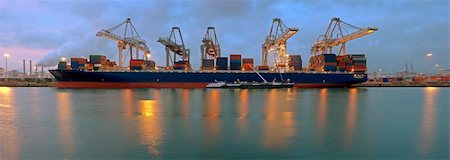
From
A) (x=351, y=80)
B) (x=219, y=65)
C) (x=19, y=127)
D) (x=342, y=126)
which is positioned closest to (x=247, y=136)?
(x=342, y=126)

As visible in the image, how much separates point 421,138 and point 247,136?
212 inches

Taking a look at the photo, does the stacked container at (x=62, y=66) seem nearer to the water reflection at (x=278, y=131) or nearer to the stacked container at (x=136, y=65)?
the stacked container at (x=136, y=65)

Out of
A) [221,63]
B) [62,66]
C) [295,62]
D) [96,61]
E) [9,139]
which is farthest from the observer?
[295,62]

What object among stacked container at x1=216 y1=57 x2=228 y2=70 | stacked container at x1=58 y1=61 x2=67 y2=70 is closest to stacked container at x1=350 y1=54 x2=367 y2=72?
stacked container at x1=216 y1=57 x2=228 y2=70

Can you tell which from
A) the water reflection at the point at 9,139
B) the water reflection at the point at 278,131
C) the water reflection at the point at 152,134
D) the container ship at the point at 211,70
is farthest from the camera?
the container ship at the point at 211,70

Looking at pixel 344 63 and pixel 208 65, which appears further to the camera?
pixel 344 63

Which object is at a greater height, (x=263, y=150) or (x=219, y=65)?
(x=219, y=65)

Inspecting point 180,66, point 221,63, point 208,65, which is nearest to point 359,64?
point 221,63

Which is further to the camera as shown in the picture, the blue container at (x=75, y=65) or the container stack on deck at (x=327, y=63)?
the container stack on deck at (x=327, y=63)

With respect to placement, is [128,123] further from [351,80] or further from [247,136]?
[351,80]

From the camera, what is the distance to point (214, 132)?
9586 mm

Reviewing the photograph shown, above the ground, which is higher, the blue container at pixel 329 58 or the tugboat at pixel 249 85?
the blue container at pixel 329 58

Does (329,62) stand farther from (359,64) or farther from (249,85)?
(249,85)

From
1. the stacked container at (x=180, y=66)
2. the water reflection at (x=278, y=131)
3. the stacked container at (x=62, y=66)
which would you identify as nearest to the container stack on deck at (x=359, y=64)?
the stacked container at (x=180, y=66)
